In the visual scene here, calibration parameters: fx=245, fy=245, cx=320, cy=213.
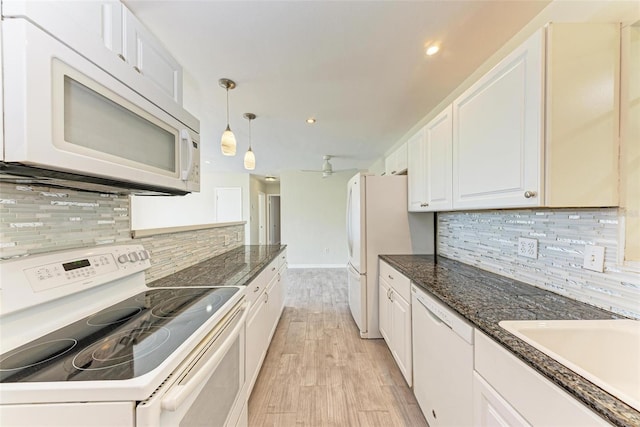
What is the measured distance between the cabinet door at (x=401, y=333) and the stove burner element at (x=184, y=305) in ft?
4.34

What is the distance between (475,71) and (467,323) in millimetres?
1941

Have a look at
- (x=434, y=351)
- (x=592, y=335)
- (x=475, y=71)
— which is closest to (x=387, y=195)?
(x=475, y=71)

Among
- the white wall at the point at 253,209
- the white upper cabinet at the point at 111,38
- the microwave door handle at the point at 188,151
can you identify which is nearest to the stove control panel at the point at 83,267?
the microwave door handle at the point at 188,151

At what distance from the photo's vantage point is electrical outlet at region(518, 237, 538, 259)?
1365mm

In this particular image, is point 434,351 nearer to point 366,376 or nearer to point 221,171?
point 366,376

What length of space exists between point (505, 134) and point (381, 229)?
5.07 ft

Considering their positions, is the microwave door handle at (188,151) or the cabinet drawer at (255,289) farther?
the cabinet drawer at (255,289)

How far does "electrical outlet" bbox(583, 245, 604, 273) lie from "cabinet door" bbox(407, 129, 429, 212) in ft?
3.51

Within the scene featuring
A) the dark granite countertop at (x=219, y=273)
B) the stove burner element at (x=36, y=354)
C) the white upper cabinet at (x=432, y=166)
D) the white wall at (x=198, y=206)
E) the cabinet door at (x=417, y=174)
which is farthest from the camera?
the white wall at (x=198, y=206)

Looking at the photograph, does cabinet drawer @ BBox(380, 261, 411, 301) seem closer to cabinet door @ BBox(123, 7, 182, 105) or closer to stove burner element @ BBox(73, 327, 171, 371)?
stove burner element @ BBox(73, 327, 171, 371)

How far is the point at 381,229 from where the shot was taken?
2619 mm

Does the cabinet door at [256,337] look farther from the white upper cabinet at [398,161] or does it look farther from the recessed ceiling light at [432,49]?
the recessed ceiling light at [432,49]

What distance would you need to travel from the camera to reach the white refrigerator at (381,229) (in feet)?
8.55

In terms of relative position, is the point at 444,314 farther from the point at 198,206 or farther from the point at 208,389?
the point at 198,206
